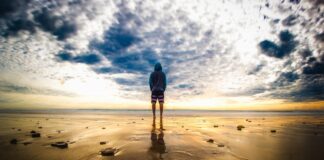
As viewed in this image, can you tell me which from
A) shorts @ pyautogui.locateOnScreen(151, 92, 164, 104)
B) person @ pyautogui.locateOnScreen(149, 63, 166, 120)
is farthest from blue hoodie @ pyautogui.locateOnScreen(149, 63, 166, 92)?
shorts @ pyautogui.locateOnScreen(151, 92, 164, 104)

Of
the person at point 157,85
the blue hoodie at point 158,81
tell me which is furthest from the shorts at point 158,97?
the blue hoodie at point 158,81

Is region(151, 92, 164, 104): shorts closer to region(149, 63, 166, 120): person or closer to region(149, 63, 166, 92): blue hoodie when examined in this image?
region(149, 63, 166, 120): person

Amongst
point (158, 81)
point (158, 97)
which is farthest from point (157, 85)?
point (158, 97)

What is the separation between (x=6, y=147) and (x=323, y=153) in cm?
Answer: 637

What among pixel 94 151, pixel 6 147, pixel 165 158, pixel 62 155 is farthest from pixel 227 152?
pixel 6 147

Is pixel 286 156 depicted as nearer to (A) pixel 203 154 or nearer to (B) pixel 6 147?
(A) pixel 203 154

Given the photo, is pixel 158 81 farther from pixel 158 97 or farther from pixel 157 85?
pixel 158 97

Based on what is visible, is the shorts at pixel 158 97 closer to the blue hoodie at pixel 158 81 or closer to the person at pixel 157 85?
the person at pixel 157 85

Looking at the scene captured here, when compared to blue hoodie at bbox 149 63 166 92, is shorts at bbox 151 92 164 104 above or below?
below

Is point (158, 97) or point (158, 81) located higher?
point (158, 81)

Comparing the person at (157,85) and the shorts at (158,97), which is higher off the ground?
the person at (157,85)

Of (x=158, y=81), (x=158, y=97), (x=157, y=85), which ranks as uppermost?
(x=158, y=81)

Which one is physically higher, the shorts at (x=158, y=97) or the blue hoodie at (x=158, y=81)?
the blue hoodie at (x=158, y=81)

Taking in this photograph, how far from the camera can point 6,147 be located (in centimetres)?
395
